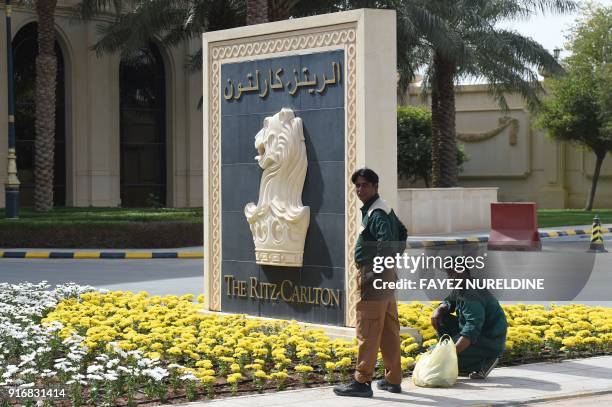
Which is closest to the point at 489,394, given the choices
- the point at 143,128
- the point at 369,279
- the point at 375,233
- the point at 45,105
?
the point at 369,279

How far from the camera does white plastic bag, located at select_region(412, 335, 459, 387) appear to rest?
944 centimetres

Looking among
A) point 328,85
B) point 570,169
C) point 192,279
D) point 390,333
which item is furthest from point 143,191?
point 390,333

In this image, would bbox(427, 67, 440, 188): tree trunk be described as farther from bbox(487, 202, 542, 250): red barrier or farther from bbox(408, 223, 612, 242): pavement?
bbox(487, 202, 542, 250): red barrier

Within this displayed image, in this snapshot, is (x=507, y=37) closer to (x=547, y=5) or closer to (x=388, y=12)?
(x=547, y=5)

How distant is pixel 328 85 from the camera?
11906 millimetres

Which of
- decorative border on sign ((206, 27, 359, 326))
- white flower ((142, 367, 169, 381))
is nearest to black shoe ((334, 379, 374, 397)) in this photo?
white flower ((142, 367, 169, 381))

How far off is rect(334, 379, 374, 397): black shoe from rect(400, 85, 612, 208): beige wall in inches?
1669

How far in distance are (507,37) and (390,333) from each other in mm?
28000

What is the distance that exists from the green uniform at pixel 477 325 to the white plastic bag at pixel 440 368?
0.29m

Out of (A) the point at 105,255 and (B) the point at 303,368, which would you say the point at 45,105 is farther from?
(B) the point at 303,368

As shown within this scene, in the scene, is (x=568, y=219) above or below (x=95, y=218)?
below

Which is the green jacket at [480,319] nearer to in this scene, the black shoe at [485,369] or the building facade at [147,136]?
the black shoe at [485,369]

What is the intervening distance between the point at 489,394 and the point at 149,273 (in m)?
12.7

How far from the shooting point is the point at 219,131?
1336 cm
